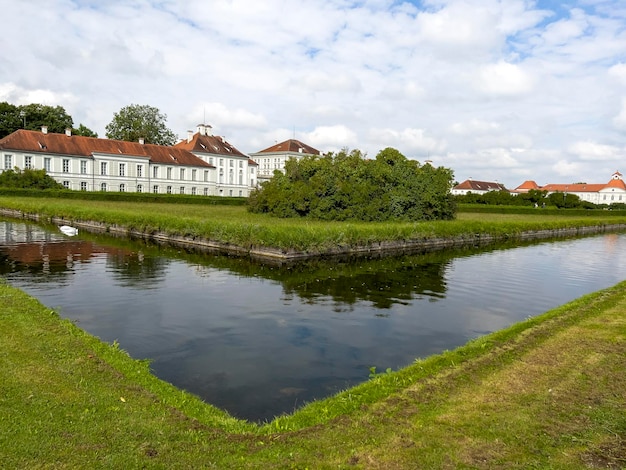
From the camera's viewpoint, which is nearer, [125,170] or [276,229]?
[276,229]

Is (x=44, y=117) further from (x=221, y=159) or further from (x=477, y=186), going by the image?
(x=477, y=186)

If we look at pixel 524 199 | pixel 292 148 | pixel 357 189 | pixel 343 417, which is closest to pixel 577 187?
pixel 524 199

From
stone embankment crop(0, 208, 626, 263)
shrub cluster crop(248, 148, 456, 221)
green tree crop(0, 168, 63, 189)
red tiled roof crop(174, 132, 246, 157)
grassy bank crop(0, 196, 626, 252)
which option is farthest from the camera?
red tiled roof crop(174, 132, 246, 157)

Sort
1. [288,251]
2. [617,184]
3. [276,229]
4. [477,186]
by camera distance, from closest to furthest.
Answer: [288,251], [276,229], [617,184], [477,186]

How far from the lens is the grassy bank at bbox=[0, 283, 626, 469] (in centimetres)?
412

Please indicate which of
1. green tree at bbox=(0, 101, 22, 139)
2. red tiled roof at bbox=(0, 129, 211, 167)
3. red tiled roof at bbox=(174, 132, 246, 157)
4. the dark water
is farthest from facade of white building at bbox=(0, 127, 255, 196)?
the dark water

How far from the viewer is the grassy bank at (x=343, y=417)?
13.5ft

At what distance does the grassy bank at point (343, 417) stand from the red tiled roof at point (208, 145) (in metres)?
70.8

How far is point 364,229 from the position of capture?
78.3ft

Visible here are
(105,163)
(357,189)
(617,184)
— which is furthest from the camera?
(617,184)

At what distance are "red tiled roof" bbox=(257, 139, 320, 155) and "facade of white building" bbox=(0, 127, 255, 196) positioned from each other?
1195 inches

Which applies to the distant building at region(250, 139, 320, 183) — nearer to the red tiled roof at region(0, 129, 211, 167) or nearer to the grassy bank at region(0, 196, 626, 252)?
the red tiled roof at region(0, 129, 211, 167)

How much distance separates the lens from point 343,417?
5.08 meters

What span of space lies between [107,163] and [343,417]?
210 ft
